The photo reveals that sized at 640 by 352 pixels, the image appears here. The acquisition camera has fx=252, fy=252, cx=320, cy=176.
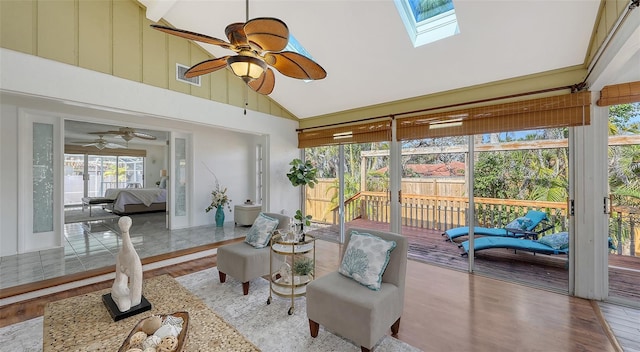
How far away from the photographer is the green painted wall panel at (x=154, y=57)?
3484 millimetres

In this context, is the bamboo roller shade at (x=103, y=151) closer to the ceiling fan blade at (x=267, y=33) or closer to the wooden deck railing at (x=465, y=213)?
the wooden deck railing at (x=465, y=213)

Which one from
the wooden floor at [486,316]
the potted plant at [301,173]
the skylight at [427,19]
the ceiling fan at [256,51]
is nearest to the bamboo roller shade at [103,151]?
the potted plant at [301,173]

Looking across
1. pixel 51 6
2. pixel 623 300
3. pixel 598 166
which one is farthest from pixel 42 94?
Answer: pixel 623 300

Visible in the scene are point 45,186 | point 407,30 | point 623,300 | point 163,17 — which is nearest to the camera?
point 623,300

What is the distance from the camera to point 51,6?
9.05ft

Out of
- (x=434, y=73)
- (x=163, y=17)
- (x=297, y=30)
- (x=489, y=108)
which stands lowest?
(x=489, y=108)

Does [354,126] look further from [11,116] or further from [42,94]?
[11,116]

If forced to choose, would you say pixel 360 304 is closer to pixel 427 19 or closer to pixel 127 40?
pixel 427 19

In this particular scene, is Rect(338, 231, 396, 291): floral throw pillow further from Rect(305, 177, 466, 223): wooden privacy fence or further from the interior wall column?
the interior wall column

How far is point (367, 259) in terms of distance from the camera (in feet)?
6.92

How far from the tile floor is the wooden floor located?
0.67 m

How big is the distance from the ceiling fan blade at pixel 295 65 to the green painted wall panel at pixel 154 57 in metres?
2.53

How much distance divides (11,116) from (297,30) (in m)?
4.43

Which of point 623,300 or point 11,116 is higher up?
point 11,116
